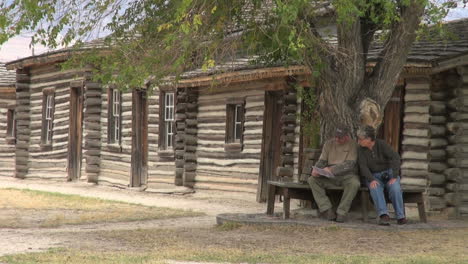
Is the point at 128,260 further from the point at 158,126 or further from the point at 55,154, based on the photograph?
the point at 55,154

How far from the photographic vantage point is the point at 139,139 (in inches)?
1044

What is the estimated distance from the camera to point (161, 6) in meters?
16.4

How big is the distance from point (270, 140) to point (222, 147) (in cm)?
227

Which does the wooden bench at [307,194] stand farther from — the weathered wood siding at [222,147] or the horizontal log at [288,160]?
the weathered wood siding at [222,147]

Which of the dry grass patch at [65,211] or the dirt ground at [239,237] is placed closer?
the dirt ground at [239,237]

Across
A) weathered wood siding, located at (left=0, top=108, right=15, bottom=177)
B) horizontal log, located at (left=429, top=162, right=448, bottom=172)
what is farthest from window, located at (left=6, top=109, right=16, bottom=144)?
horizontal log, located at (left=429, top=162, right=448, bottom=172)

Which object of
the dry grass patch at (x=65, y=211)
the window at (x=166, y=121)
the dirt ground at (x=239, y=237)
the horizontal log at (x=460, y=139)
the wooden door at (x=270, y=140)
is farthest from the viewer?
the window at (x=166, y=121)

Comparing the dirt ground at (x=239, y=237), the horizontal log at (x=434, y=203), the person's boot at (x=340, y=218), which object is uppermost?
the horizontal log at (x=434, y=203)

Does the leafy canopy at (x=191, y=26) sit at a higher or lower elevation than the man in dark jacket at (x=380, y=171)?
higher

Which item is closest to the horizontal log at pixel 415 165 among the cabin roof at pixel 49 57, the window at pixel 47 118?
the cabin roof at pixel 49 57

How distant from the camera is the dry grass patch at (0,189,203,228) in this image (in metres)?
16.8

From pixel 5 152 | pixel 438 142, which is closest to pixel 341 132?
pixel 438 142

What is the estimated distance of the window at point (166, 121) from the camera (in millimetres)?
25766

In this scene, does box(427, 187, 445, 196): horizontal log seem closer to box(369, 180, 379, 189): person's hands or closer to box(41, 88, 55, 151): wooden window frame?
box(369, 180, 379, 189): person's hands
